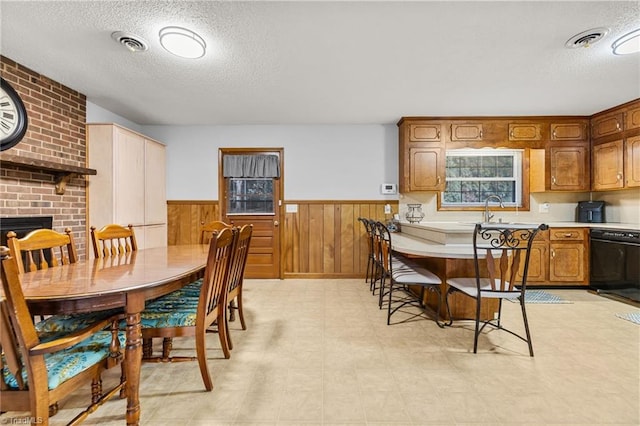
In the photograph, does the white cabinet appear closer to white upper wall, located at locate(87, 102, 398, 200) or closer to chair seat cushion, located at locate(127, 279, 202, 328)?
white upper wall, located at locate(87, 102, 398, 200)

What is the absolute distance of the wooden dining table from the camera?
4.23 feet

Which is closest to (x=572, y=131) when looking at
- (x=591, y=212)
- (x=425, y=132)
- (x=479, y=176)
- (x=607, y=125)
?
(x=607, y=125)

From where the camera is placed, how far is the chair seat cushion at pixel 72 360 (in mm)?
1158

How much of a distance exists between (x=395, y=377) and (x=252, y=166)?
352cm

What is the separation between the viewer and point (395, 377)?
75.0 inches

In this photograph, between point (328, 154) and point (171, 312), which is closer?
point (171, 312)

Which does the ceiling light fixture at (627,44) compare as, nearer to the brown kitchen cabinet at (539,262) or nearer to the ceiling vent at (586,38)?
the ceiling vent at (586,38)

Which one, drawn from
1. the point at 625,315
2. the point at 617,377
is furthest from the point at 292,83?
the point at 625,315

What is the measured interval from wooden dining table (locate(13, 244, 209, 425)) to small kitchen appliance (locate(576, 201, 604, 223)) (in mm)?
5064

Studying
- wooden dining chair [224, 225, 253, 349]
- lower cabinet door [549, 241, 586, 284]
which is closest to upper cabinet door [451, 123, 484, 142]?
lower cabinet door [549, 241, 586, 284]

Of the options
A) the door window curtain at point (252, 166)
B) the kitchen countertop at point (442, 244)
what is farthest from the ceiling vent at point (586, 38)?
the door window curtain at point (252, 166)

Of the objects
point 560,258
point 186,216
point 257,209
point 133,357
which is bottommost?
point 133,357

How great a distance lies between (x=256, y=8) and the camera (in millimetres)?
1914

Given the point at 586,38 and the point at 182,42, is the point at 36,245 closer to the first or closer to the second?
the point at 182,42
